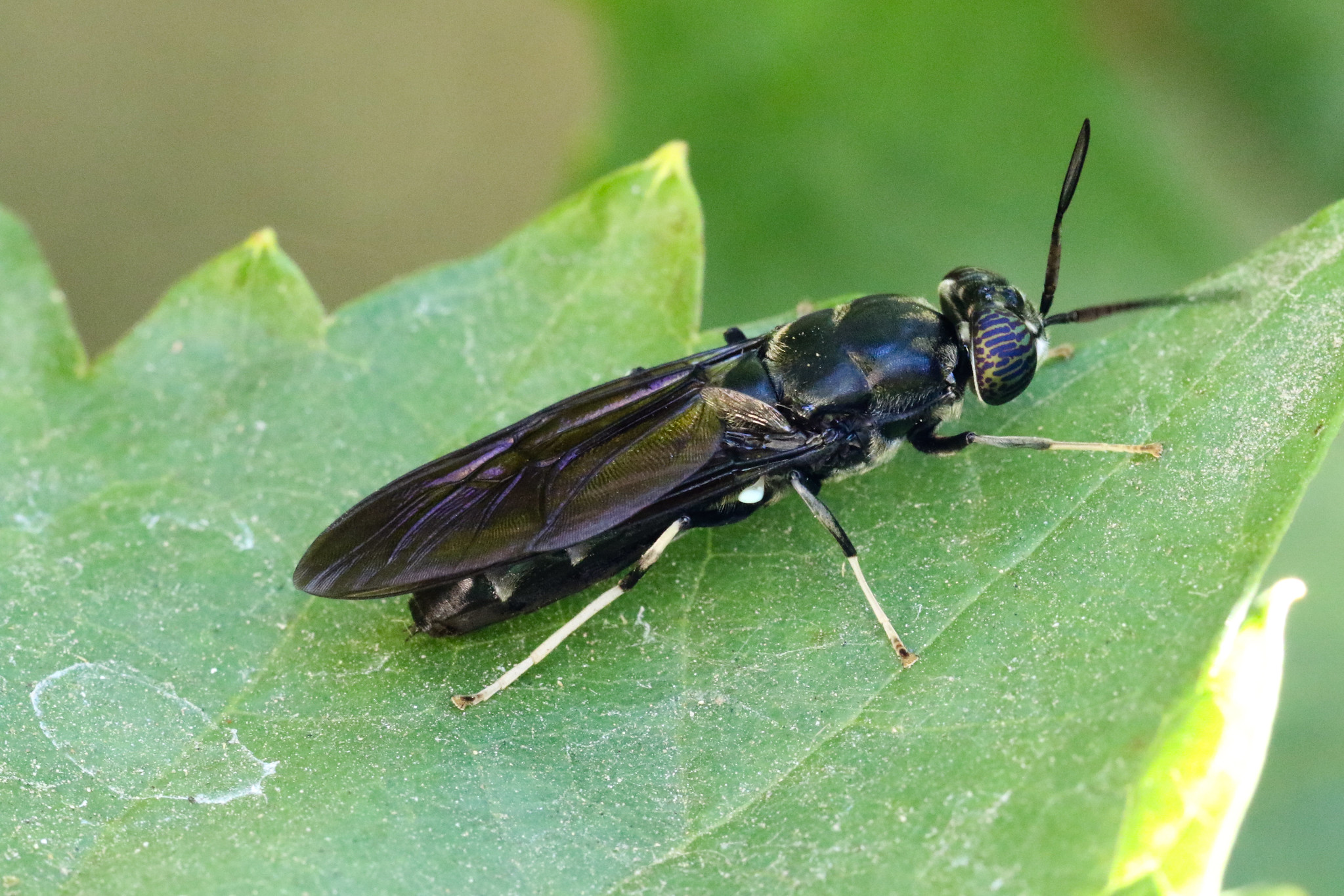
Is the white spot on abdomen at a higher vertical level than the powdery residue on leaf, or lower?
higher

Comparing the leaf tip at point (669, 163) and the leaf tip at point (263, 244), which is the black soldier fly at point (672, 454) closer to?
the leaf tip at point (669, 163)

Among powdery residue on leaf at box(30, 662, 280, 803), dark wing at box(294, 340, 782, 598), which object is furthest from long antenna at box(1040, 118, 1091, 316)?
powdery residue on leaf at box(30, 662, 280, 803)

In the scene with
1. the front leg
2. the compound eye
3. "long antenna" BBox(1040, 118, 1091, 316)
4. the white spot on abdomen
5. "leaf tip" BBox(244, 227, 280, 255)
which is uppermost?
"leaf tip" BBox(244, 227, 280, 255)

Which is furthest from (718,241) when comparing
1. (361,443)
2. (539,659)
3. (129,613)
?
(129,613)

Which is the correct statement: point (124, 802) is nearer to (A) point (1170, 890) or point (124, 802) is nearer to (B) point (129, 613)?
(B) point (129, 613)

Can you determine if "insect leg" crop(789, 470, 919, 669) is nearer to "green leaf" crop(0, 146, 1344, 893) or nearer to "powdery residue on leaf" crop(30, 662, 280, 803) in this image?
"green leaf" crop(0, 146, 1344, 893)

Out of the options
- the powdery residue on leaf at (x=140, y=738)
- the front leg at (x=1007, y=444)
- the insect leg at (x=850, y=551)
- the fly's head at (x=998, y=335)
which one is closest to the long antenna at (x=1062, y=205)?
the fly's head at (x=998, y=335)
